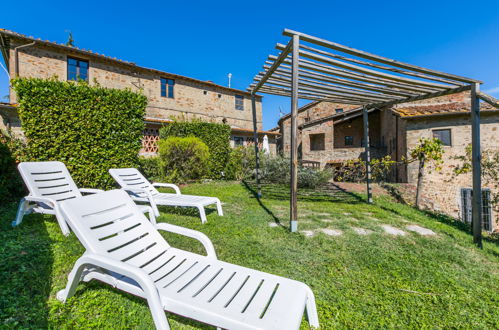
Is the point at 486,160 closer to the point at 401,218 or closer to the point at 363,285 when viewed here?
the point at 401,218

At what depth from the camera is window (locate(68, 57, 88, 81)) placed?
45.5ft

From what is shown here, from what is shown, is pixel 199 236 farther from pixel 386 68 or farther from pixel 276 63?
pixel 386 68

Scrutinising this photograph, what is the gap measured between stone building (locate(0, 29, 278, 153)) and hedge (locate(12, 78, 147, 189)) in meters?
2.27

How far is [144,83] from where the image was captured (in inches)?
654

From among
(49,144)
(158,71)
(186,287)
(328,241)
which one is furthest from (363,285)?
(158,71)

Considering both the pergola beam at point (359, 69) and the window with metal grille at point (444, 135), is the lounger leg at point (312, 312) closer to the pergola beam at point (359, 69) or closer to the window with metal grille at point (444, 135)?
the pergola beam at point (359, 69)

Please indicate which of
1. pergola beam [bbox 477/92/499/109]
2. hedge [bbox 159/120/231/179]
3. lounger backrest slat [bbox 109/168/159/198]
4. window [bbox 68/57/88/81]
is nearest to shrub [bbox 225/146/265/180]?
hedge [bbox 159/120/231/179]

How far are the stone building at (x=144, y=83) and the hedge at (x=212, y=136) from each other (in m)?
0.92

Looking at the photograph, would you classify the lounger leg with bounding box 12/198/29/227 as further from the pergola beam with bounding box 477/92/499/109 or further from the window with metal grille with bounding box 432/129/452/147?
the window with metal grille with bounding box 432/129/452/147

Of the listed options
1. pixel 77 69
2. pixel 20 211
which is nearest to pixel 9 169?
pixel 20 211

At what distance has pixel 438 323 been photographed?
6.09 ft

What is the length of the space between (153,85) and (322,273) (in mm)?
17922

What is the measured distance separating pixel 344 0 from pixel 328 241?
1073cm

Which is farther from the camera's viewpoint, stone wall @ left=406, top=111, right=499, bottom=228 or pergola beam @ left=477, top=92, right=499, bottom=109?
stone wall @ left=406, top=111, right=499, bottom=228
